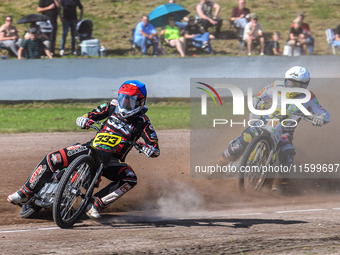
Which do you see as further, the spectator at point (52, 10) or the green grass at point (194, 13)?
the green grass at point (194, 13)

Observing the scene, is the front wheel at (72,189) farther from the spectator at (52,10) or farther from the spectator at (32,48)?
the spectator at (52,10)

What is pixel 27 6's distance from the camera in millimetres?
21656

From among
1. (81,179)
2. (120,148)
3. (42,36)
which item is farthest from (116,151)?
(42,36)

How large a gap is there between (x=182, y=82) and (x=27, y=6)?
8.50 metres

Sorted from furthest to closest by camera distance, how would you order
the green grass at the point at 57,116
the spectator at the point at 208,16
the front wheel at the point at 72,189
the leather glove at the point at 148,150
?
the spectator at the point at 208,16
the green grass at the point at 57,116
the leather glove at the point at 148,150
the front wheel at the point at 72,189

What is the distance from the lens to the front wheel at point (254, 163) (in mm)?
8594

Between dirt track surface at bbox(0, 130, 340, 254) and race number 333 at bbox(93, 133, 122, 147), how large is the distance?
3.40 feet

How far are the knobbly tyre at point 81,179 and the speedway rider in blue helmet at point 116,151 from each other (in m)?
0.11

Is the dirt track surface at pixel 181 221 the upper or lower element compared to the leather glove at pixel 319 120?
lower

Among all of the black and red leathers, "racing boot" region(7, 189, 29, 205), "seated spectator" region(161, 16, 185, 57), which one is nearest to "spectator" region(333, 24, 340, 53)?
"seated spectator" region(161, 16, 185, 57)

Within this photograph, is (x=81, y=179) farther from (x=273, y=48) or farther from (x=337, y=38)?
Answer: (x=337, y=38)

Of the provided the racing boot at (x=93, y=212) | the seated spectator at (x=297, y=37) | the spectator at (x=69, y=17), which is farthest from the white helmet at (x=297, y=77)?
the spectator at (x=69, y=17)

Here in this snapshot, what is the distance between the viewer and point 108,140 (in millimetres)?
6961

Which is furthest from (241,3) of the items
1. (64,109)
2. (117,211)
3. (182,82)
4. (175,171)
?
(117,211)
